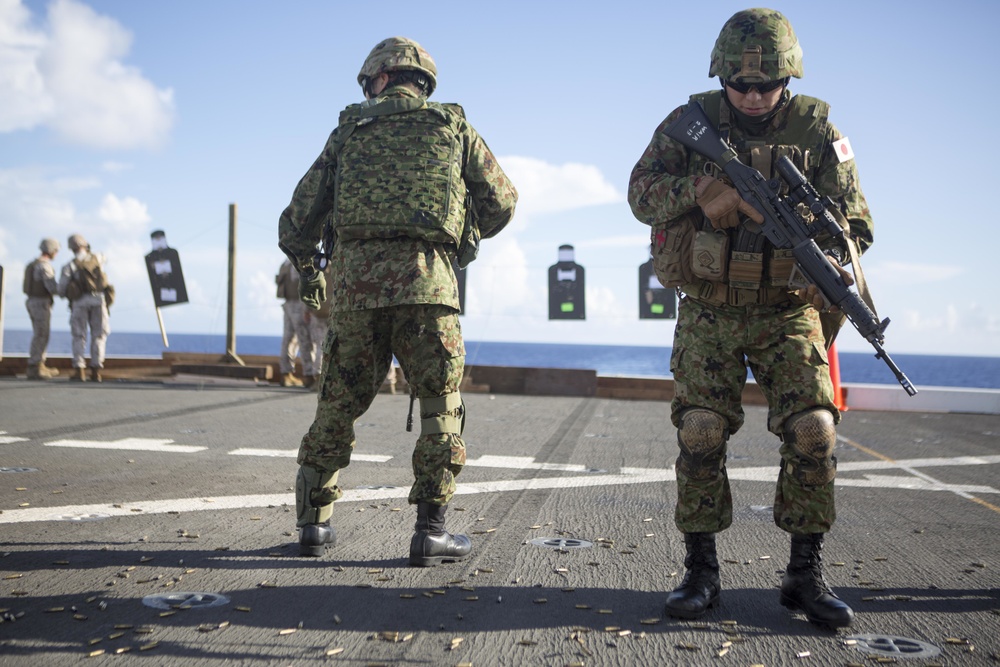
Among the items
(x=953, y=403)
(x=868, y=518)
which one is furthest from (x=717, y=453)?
(x=953, y=403)

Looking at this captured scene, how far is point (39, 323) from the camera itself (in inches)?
578

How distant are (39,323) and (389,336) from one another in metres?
13.1

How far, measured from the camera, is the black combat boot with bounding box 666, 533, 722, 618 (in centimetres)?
285

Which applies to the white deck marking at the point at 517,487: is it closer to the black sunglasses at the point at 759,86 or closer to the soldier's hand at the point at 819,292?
the soldier's hand at the point at 819,292

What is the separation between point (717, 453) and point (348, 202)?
1805 millimetres

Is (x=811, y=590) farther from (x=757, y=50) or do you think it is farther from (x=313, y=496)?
(x=313, y=496)

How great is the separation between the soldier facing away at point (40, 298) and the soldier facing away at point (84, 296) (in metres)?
0.61

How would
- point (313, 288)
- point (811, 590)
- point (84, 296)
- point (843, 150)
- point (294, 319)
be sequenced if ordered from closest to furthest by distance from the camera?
point (811, 590) → point (843, 150) → point (313, 288) → point (294, 319) → point (84, 296)

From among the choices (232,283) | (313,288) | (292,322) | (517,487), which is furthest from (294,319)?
(313,288)

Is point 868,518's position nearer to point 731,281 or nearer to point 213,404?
point 731,281

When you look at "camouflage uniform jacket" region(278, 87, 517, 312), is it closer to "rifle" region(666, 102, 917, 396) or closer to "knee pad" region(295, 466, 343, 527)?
"knee pad" region(295, 466, 343, 527)

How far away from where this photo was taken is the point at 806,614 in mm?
2900

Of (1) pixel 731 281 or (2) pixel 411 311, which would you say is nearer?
(1) pixel 731 281

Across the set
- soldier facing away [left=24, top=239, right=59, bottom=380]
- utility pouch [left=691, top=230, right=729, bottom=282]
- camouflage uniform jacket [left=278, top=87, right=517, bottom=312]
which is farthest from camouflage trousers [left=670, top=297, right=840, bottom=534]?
soldier facing away [left=24, top=239, right=59, bottom=380]
